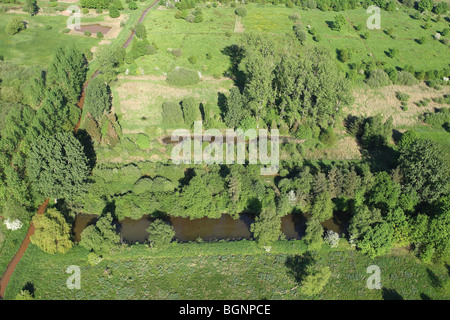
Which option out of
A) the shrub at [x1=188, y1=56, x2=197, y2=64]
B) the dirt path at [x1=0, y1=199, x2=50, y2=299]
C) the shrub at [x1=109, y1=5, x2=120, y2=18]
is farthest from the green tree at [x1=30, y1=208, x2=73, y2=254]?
the shrub at [x1=109, y1=5, x2=120, y2=18]

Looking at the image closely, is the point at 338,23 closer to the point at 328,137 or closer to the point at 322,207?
the point at 328,137

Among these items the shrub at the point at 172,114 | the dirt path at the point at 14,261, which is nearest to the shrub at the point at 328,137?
the shrub at the point at 172,114

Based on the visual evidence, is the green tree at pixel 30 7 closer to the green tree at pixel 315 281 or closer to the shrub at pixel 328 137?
the shrub at pixel 328 137

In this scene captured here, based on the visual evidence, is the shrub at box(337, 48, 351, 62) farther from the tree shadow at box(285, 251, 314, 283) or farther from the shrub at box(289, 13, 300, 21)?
the tree shadow at box(285, 251, 314, 283)

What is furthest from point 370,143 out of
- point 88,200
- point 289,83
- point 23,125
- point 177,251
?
point 23,125

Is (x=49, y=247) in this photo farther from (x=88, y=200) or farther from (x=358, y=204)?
(x=358, y=204)
